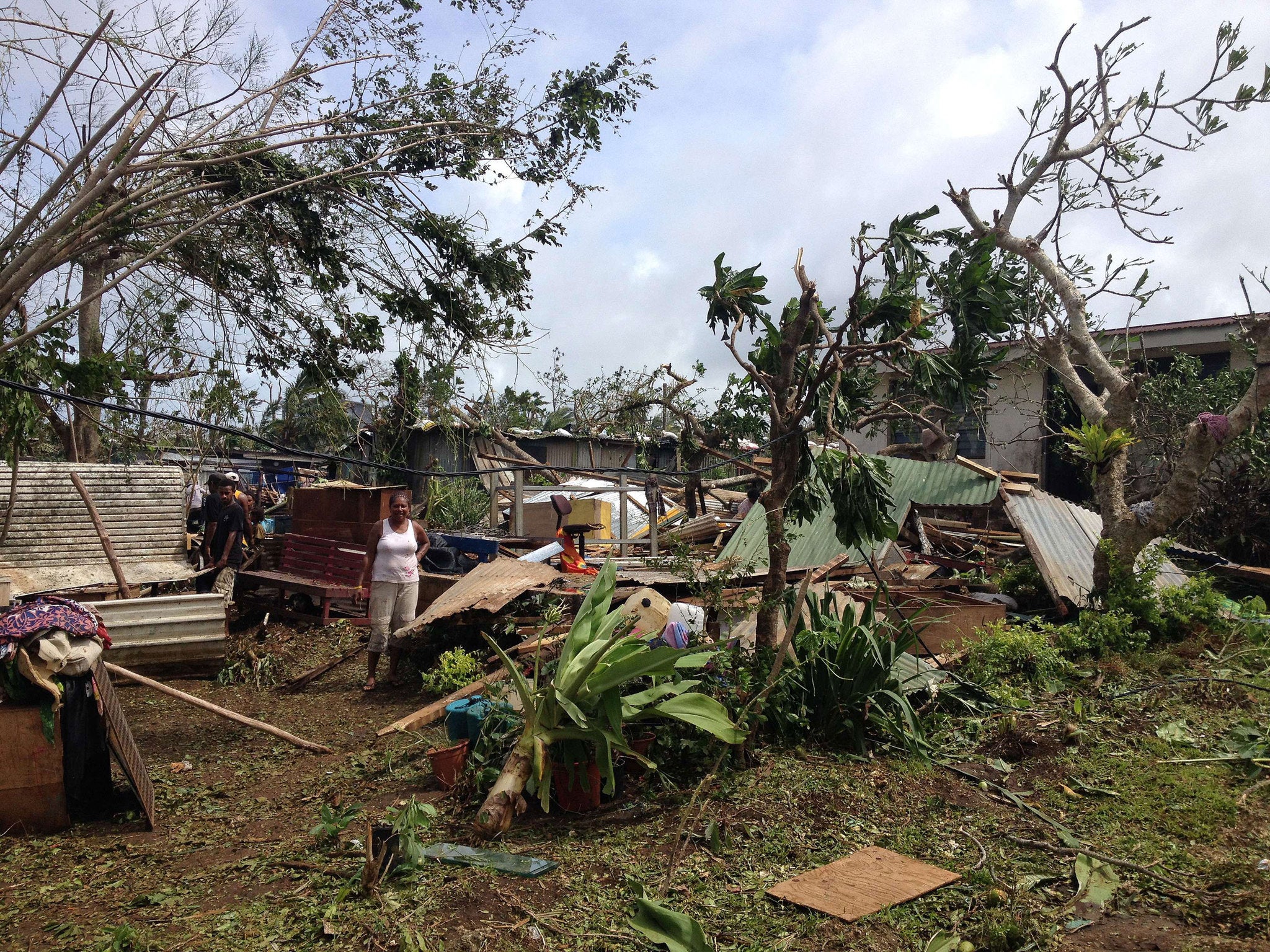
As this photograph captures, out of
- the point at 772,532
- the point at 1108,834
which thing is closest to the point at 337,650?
the point at 772,532

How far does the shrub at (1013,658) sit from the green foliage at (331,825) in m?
4.79

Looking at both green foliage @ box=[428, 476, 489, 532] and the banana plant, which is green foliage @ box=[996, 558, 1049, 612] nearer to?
the banana plant

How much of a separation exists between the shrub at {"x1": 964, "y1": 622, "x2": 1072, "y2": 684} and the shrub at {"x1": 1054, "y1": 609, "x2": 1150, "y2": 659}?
0.59m

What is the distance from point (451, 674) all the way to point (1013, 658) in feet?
15.3

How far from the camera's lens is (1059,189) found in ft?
36.1

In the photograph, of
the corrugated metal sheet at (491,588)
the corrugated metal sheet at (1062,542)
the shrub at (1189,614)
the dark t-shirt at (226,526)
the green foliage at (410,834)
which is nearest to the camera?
the green foliage at (410,834)

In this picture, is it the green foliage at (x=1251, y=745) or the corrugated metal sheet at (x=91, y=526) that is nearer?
the green foliage at (x=1251, y=745)

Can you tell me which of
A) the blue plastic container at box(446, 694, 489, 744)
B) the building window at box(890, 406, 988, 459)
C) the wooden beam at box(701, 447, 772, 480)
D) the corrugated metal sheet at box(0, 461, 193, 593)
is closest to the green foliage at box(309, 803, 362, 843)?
the blue plastic container at box(446, 694, 489, 744)

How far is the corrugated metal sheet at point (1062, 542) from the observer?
9539 mm

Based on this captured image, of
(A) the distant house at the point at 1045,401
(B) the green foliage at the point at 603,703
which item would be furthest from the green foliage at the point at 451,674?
(A) the distant house at the point at 1045,401

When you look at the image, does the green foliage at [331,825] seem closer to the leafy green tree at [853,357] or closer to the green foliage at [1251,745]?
the leafy green tree at [853,357]

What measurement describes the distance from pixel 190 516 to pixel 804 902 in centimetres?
1300

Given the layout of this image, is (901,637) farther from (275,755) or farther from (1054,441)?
(1054,441)

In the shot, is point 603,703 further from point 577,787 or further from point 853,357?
point 853,357
